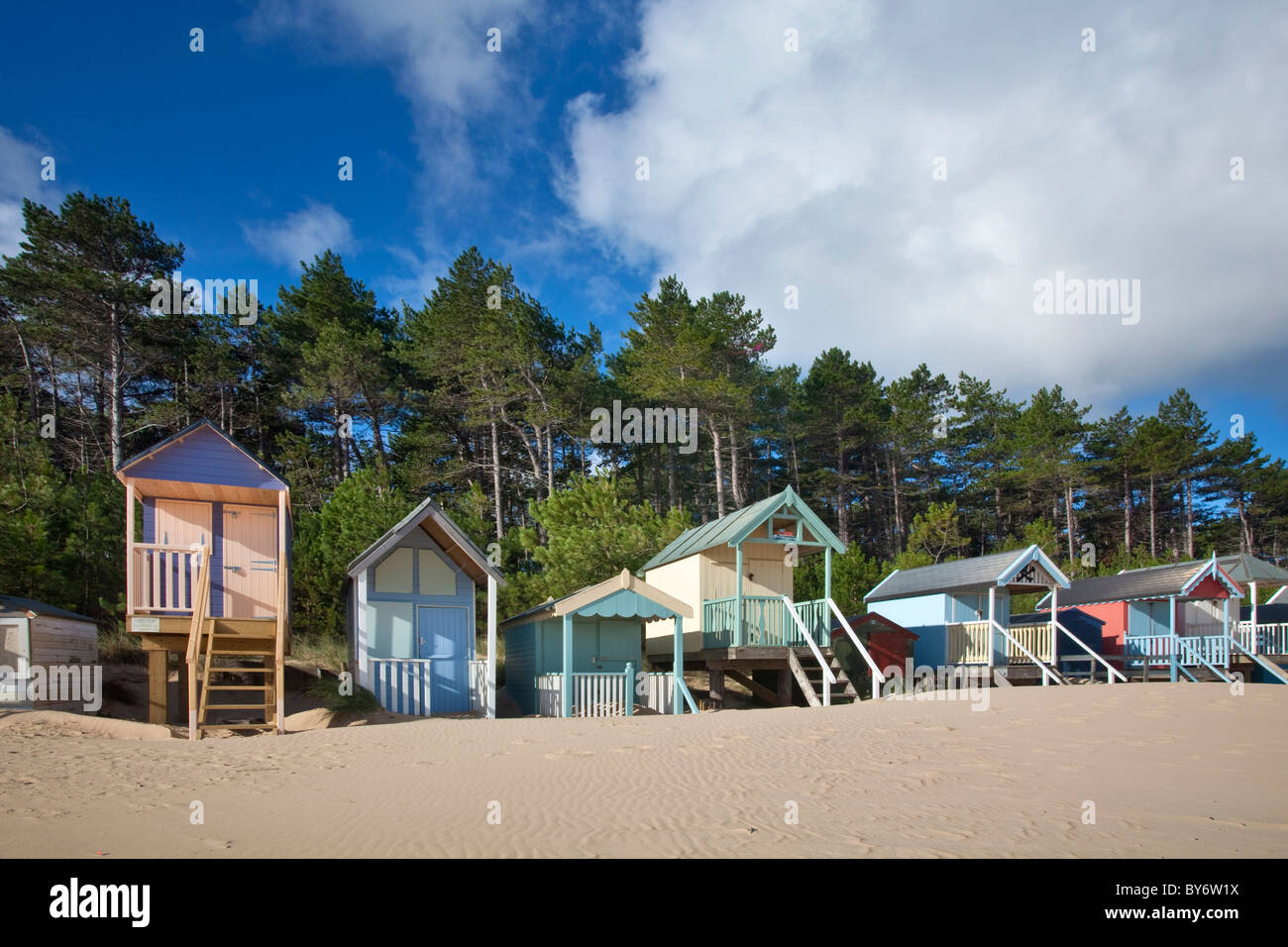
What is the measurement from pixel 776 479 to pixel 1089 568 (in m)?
16.6

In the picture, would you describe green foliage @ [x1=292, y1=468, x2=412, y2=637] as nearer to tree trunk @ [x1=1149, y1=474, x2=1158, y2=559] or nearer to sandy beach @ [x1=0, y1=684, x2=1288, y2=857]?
sandy beach @ [x1=0, y1=684, x2=1288, y2=857]

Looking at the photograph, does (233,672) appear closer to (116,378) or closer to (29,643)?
(29,643)

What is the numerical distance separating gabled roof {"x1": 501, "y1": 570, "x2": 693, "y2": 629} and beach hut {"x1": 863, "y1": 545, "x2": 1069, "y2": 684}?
9393mm

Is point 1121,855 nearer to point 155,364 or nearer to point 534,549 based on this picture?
point 534,549

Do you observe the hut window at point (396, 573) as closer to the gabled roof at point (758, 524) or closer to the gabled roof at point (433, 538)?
the gabled roof at point (433, 538)

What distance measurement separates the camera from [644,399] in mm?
40094

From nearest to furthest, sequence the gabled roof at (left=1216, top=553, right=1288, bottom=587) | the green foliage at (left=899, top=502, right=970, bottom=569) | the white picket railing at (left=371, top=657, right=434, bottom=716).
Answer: the white picket railing at (left=371, top=657, right=434, bottom=716), the gabled roof at (left=1216, top=553, right=1288, bottom=587), the green foliage at (left=899, top=502, right=970, bottom=569)

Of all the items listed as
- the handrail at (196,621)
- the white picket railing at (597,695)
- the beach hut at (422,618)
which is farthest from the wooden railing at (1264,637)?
the handrail at (196,621)

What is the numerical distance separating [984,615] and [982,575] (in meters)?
1.81

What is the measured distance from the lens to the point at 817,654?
18.2 m

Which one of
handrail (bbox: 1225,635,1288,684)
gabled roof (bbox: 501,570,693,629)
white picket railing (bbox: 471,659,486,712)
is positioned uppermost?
gabled roof (bbox: 501,570,693,629)

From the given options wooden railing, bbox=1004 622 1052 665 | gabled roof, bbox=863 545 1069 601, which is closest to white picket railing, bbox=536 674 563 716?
gabled roof, bbox=863 545 1069 601

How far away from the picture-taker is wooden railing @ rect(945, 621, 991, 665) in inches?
915
